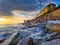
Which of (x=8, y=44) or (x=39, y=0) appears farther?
(x=39, y=0)

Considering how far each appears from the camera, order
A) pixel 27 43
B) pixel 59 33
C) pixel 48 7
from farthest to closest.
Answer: pixel 48 7, pixel 59 33, pixel 27 43

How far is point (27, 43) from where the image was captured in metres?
2.72

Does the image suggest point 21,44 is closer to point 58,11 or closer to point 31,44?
point 31,44

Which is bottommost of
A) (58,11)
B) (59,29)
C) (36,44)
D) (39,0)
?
(36,44)

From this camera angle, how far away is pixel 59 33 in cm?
349

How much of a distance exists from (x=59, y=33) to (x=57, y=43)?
3.27ft

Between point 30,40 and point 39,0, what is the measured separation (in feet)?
22.3

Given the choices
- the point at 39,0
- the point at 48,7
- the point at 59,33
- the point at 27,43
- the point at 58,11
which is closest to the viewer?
the point at 27,43

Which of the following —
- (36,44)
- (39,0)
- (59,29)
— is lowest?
(36,44)

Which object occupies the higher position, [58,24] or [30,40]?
[58,24]

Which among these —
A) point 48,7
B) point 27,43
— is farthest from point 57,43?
point 48,7

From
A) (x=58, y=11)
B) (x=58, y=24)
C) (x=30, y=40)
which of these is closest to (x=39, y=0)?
(x=58, y=11)

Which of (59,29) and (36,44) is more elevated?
(59,29)

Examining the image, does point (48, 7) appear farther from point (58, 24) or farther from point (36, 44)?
point (36, 44)
